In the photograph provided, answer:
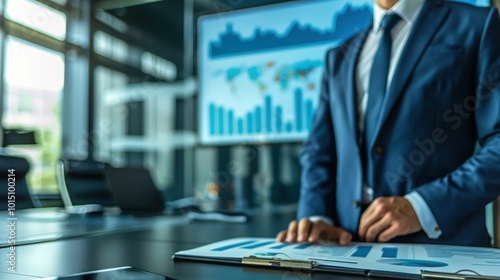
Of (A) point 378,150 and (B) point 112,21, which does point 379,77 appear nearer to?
(A) point 378,150

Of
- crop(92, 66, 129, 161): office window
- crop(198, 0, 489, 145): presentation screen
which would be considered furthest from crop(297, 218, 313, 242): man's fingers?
crop(92, 66, 129, 161): office window

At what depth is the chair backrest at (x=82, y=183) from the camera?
213 cm

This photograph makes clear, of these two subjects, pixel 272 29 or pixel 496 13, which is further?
pixel 272 29

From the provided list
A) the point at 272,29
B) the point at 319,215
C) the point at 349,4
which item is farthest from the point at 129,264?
the point at 272,29

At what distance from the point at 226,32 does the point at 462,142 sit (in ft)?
7.22

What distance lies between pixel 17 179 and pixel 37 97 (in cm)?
159

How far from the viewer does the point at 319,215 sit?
1.09m

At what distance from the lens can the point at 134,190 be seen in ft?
6.46

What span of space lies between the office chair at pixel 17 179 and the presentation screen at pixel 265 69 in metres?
1.35

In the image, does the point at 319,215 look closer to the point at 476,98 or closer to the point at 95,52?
the point at 476,98

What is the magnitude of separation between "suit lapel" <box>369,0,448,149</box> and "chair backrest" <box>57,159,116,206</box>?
156 centimetres

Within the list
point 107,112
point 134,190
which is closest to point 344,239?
point 134,190

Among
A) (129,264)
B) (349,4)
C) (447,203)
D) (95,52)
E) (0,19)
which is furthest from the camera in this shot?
(95,52)

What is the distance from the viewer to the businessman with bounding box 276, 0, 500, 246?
93 centimetres
